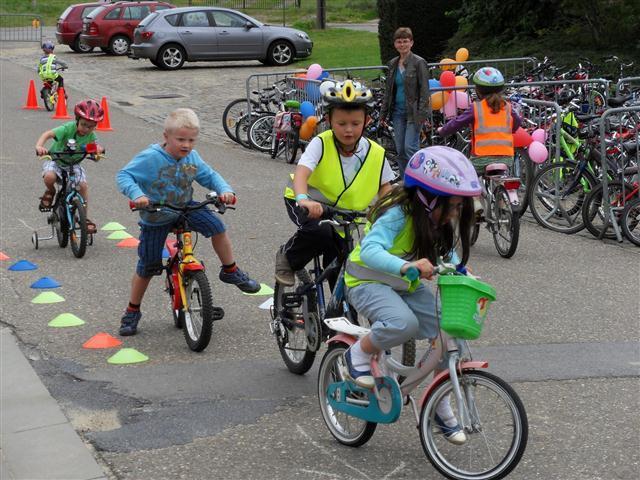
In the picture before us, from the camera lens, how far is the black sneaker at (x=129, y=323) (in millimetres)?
7730

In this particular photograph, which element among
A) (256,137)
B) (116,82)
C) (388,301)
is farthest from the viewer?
(116,82)

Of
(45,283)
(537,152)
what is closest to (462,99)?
(537,152)

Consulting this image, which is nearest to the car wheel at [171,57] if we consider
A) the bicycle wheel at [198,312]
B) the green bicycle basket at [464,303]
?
the bicycle wheel at [198,312]

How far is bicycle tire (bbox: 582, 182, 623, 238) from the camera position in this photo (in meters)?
11.2

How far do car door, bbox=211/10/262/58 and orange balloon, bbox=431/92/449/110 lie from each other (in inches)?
625

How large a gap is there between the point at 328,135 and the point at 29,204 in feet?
24.7

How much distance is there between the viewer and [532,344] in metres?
7.54

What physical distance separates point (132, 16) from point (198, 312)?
92.4ft

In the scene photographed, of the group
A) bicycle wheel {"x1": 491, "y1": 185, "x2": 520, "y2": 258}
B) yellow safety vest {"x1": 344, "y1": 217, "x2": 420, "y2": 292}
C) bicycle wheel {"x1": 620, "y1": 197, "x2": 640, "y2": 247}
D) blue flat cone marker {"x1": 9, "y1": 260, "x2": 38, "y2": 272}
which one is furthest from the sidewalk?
bicycle wheel {"x1": 620, "y1": 197, "x2": 640, "y2": 247}

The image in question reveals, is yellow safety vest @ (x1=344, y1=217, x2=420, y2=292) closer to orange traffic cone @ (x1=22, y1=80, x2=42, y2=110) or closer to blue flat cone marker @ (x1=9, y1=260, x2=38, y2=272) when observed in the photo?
blue flat cone marker @ (x1=9, y1=260, x2=38, y2=272)

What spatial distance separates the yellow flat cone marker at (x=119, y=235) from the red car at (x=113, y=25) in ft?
77.1

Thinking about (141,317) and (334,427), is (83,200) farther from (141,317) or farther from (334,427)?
(334,427)

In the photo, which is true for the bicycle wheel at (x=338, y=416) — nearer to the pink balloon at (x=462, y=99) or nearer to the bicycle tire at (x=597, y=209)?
the bicycle tire at (x=597, y=209)

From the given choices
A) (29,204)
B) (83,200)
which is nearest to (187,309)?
(83,200)
